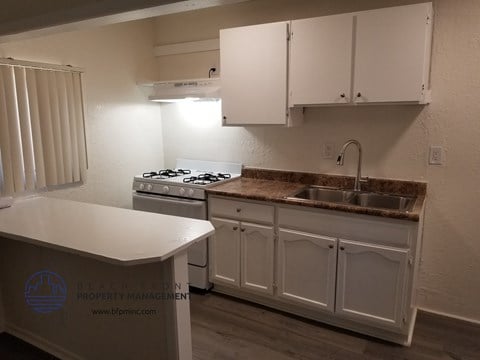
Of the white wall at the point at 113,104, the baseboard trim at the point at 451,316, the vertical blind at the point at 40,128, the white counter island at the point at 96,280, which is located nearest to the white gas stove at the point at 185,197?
the white wall at the point at 113,104

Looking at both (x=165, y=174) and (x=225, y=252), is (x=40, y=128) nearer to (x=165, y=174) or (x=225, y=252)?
(x=165, y=174)

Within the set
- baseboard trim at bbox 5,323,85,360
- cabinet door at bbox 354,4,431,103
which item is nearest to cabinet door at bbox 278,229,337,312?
cabinet door at bbox 354,4,431,103

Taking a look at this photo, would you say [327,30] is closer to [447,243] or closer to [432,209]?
[432,209]

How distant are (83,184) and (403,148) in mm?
2575

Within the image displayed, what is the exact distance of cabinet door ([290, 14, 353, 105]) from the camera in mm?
2312

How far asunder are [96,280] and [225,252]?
1092 millimetres

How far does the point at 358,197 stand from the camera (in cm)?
263

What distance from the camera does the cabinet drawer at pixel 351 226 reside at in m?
2.11

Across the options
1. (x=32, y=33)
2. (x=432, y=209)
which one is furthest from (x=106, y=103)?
(x=432, y=209)

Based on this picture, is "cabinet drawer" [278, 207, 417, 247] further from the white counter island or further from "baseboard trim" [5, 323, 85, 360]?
"baseboard trim" [5, 323, 85, 360]

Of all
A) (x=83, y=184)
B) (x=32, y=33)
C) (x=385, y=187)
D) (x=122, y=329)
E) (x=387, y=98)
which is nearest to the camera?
(x=122, y=329)

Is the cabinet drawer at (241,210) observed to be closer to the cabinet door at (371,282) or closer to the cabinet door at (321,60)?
the cabinet door at (371,282)

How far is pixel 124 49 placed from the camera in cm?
325

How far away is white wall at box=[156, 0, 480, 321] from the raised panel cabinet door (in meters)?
0.39
